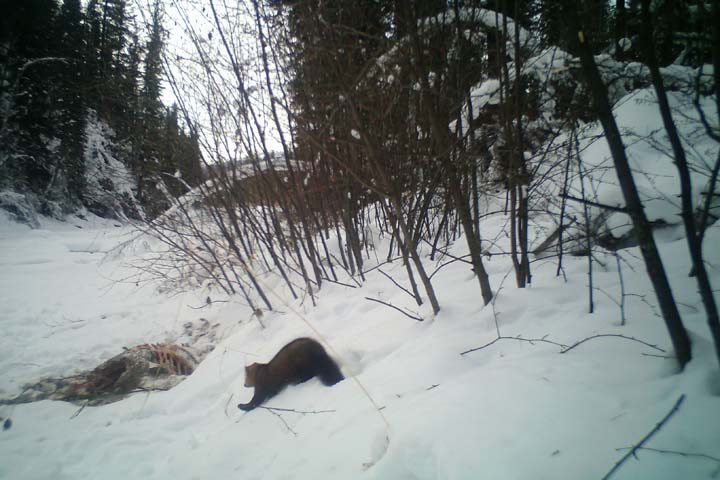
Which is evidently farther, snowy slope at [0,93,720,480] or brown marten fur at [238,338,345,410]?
brown marten fur at [238,338,345,410]

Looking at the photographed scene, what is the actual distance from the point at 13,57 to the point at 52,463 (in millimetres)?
18165

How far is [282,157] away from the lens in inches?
142

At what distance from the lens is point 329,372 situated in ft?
6.25

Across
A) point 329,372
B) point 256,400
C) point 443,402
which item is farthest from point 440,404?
point 256,400

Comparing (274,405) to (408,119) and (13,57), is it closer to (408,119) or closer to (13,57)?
(408,119)

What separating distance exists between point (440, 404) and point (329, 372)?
0.98 metres

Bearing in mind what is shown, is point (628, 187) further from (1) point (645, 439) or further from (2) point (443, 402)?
(2) point (443, 402)

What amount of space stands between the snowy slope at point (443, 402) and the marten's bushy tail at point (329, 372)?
72mm

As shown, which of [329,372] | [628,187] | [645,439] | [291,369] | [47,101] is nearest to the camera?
[645,439]

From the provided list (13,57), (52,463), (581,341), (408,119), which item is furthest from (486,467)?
(13,57)

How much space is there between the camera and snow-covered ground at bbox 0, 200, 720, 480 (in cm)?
81

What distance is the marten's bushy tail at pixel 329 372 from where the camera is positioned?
185 centimetres

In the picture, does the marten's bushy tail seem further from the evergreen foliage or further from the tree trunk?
the evergreen foliage

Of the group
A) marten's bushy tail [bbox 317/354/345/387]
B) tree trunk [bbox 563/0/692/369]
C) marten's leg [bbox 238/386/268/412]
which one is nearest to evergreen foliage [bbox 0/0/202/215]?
marten's leg [bbox 238/386/268/412]
